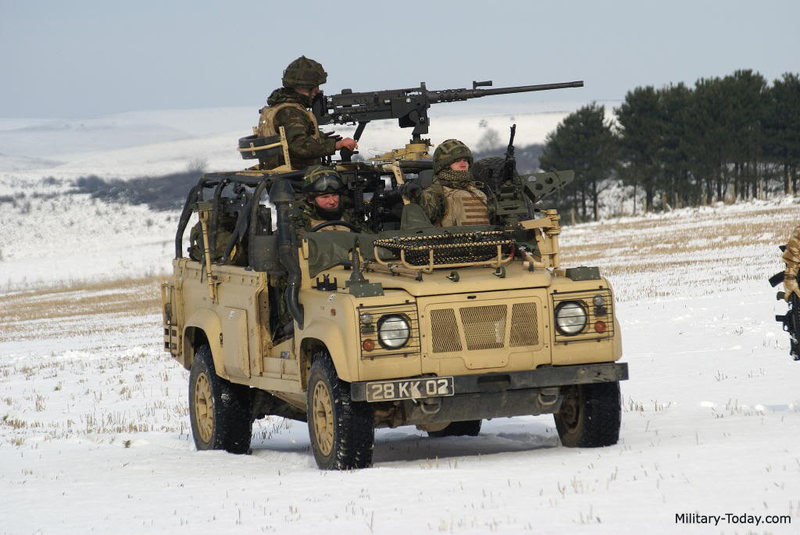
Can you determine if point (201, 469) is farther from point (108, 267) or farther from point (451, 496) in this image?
point (108, 267)

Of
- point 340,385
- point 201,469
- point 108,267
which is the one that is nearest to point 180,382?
point 201,469

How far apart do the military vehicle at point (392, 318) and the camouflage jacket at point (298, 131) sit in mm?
137

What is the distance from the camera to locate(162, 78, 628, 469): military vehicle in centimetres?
950

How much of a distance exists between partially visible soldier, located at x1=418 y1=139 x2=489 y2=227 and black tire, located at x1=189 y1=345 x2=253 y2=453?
7.96 feet

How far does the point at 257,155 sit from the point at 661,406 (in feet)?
13.9

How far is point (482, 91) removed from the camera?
1683 centimetres

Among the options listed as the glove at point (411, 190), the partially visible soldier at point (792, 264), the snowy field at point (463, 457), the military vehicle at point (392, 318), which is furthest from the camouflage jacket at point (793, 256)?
the glove at point (411, 190)

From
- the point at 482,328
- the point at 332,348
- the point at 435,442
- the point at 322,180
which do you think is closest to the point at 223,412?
the point at 435,442

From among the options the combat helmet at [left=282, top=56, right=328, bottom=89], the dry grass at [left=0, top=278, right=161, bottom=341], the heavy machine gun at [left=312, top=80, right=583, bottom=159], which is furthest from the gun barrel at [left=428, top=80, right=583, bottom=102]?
the dry grass at [left=0, top=278, right=161, bottom=341]

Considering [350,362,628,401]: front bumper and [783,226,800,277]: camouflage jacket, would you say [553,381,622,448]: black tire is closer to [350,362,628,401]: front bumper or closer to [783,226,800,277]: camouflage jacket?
[350,362,628,401]: front bumper

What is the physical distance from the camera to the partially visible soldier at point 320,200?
11180 millimetres

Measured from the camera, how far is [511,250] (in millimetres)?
10641

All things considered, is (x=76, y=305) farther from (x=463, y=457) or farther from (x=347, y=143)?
(x=463, y=457)

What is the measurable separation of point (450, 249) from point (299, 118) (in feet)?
9.30
